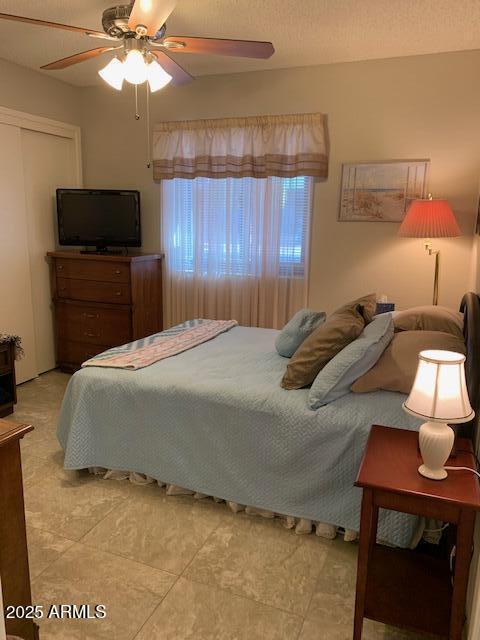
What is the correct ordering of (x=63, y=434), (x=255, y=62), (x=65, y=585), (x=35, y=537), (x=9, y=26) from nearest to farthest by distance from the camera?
(x=65, y=585) → (x=35, y=537) → (x=63, y=434) → (x=9, y=26) → (x=255, y=62)

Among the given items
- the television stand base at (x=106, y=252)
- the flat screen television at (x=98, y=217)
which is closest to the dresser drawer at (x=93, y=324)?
the television stand base at (x=106, y=252)

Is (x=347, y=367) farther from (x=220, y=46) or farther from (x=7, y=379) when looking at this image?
(x=7, y=379)

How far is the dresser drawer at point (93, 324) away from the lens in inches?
161

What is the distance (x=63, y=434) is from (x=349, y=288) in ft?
8.02

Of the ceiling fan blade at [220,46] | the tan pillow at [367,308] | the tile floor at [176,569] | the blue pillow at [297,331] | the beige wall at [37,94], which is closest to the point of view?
the tile floor at [176,569]

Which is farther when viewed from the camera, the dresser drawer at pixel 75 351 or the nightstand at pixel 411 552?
the dresser drawer at pixel 75 351

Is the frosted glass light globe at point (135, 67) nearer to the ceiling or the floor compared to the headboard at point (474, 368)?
nearer to the ceiling

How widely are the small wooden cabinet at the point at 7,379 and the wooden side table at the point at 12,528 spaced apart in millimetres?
2364

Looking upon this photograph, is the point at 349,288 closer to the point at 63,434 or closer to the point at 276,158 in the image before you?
the point at 276,158

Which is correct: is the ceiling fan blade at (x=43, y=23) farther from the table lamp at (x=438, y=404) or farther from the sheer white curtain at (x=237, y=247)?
the table lamp at (x=438, y=404)

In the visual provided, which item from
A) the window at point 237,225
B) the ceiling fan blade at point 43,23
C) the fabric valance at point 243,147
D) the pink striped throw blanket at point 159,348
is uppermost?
the ceiling fan blade at point 43,23

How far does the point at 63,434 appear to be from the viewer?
8.80 feet

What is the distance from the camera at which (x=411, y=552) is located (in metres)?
1.80

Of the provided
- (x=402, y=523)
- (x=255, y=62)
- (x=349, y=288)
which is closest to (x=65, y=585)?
(x=402, y=523)
